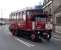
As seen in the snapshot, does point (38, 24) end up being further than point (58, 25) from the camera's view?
No

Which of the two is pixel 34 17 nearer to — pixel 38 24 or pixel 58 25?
pixel 38 24

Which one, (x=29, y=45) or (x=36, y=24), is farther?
(x=36, y=24)

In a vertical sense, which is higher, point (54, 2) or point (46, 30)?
point (54, 2)

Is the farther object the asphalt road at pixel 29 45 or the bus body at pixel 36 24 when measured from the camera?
the bus body at pixel 36 24

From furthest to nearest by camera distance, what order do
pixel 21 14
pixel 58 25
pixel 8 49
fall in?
1. pixel 58 25
2. pixel 21 14
3. pixel 8 49

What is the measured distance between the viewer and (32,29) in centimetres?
2414

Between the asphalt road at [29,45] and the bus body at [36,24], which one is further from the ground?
the bus body at [36,24]

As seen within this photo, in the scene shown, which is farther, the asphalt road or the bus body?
the bus body

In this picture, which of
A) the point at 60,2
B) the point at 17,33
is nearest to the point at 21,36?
the point at 17,33

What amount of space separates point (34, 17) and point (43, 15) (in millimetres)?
979

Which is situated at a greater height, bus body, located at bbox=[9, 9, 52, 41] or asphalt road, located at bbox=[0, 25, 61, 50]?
bus body, located at bbox=[9, 9, 52, 41]

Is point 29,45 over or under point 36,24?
under

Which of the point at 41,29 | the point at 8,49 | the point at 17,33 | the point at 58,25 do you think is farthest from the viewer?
the point at 58,25

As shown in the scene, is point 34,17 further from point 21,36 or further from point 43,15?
point 21,36
